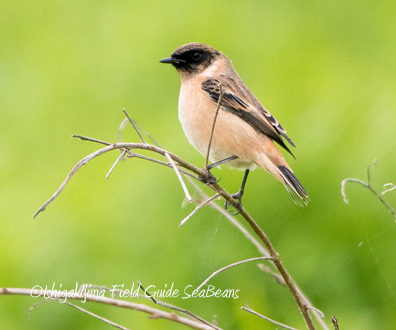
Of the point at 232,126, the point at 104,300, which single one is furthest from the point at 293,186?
the point at 104,300

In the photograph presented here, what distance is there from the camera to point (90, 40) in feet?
20.3

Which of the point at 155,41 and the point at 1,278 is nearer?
the point at 1,278

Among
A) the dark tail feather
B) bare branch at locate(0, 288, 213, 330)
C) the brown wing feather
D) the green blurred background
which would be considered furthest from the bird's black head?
bare branch at locate(0, 288, 213, 330)

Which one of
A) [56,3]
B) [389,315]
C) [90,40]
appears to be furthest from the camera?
[56,3]

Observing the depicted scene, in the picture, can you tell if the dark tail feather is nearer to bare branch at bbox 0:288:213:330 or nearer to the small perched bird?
the small perched bird

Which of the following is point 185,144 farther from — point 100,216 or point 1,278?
point 1,278

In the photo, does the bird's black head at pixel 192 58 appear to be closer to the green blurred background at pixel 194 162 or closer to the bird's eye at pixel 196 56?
the bird's eye at pixel 196 56

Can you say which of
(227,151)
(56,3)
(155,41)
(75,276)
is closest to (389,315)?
(227,151)

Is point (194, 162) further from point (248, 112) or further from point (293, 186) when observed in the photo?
point (293, 186)

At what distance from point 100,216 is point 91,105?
144 centimetres

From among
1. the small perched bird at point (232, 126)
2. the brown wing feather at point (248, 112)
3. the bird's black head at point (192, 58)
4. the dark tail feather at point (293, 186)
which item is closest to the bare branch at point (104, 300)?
the dark tail feather at point (293, 186)

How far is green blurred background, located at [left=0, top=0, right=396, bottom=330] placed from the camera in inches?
146

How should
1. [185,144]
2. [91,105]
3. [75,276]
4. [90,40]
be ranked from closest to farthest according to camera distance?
[75,276] → [185,144] → [91,105] → [90,40]

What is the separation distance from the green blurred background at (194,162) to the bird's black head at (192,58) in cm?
60
